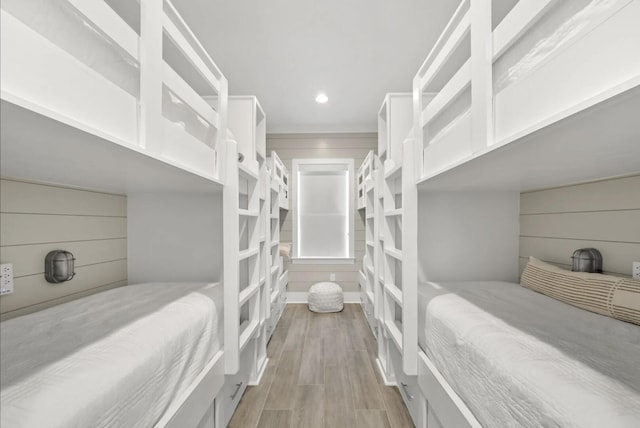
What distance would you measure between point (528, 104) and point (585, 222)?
1327 millimetres

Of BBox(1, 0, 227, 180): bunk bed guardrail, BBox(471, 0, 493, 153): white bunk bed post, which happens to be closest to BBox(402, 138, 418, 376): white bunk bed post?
BBox(471, 0, 493, 153): white bunk bed post

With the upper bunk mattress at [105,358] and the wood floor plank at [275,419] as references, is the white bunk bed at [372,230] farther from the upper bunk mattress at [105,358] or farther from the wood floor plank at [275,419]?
the upper bunk mattress at [105,358]

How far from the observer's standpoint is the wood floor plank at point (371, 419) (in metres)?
1.63

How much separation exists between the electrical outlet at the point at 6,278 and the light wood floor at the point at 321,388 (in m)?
1.30

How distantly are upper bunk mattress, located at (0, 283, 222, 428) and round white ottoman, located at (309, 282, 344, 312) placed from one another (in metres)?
2.32

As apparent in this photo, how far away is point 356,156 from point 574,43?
377 centimetres

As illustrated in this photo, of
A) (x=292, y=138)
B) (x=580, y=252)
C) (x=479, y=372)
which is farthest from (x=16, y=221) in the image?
(x=292, y=138)

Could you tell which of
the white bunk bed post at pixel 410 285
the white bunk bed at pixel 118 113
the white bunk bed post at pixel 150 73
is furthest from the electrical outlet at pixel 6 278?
the white bunk bed post at pixel 410 285

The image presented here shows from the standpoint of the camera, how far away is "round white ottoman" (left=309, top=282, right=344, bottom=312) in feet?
12.1

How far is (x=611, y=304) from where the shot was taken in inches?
47.3

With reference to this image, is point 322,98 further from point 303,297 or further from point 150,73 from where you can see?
point 303,297

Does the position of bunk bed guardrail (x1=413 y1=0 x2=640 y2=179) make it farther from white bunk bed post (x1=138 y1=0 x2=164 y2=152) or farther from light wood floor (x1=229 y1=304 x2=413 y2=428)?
light wood floor (x1=229 y1=304 x2=413 y2=428)

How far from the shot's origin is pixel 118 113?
774 millimetres

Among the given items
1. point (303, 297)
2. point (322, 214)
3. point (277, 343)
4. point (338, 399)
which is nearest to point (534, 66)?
point (338, 399)
